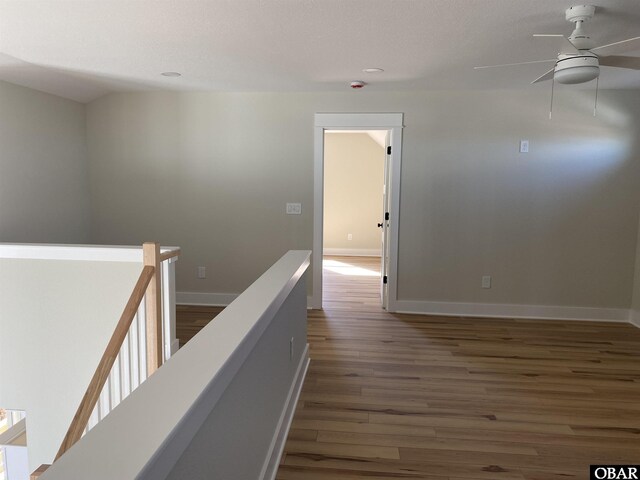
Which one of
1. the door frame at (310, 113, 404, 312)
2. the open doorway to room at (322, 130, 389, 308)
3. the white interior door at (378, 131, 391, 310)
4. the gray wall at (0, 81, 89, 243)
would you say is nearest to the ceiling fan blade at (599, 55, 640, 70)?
the door frame at (310, 113, 404, 312)

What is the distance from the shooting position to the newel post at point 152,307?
9.36ft

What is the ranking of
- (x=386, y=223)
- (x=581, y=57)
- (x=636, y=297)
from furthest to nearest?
1. (x=386, y=223)
2. (x=636, y=297)
3. (x=581, y=57)

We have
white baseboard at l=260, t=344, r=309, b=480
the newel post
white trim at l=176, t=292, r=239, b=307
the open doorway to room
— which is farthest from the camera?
the open doorway to room

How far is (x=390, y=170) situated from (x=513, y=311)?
1.93 metres

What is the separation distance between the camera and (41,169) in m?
4.21

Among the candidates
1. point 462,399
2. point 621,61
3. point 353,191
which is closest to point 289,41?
point 621,61

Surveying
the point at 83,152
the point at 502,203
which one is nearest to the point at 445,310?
the point at 502,203

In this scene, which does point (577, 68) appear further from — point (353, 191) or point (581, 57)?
point (353, 191)

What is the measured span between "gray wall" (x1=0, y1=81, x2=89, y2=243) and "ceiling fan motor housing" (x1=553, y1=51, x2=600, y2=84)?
13.6ft

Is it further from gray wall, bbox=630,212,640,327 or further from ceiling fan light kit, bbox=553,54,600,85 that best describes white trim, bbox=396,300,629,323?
ceiling fan light kit, bbox=553,54,600,85

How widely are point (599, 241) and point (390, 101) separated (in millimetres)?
2508

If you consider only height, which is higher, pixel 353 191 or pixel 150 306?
pixel 353 191

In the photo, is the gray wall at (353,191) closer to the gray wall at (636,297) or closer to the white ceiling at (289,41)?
the white ceiling at (289,41)

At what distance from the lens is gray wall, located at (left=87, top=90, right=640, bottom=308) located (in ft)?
14.5
